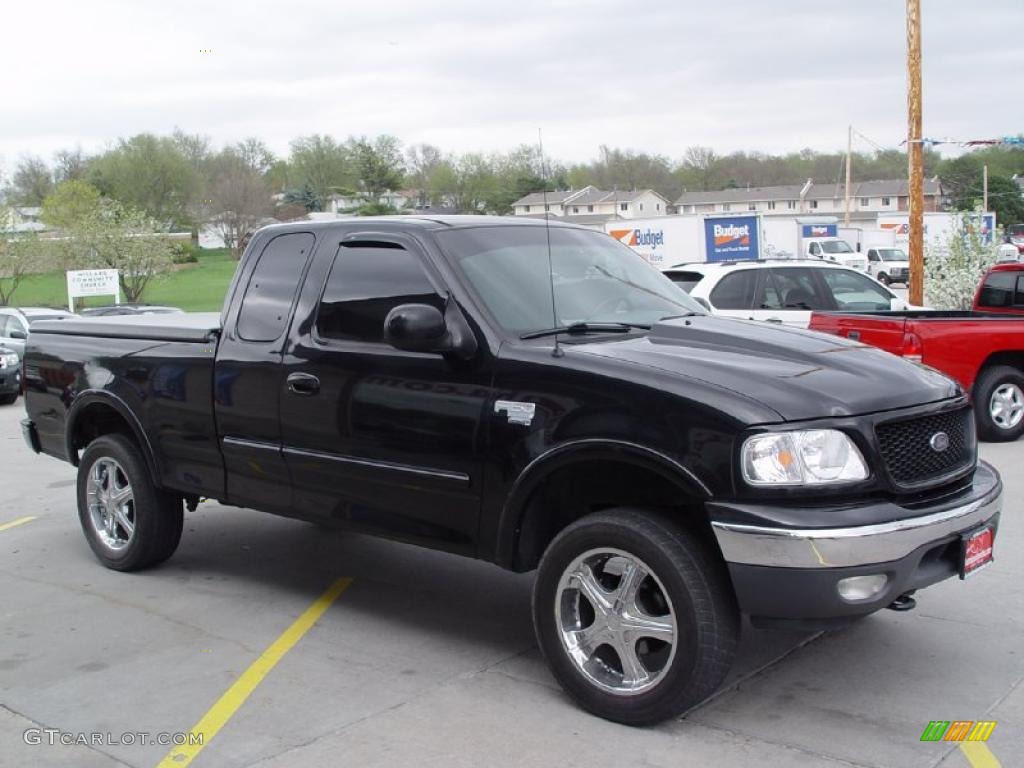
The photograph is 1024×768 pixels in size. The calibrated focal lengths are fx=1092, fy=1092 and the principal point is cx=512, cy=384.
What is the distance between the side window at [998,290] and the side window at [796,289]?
6.27 feet

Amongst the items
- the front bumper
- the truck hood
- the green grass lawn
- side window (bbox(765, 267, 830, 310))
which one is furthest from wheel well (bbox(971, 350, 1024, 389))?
the green grass lawn

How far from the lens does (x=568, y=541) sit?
14.3ft

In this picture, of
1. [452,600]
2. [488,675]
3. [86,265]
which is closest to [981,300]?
[452,600]

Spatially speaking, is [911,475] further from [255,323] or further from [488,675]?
[255,323]

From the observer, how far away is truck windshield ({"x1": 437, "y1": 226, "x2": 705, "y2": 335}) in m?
4.98

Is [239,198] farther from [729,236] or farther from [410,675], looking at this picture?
[410,675]

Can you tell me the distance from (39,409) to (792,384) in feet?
17.2

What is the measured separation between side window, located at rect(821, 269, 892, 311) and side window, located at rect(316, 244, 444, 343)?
8619 millimetres

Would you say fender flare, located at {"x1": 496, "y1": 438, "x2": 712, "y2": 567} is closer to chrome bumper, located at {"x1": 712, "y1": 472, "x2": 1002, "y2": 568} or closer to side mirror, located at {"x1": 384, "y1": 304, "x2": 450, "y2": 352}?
chrome bumper, located at {"x1": 712, "y1": 472, "x2": 1002, "y2": 568}

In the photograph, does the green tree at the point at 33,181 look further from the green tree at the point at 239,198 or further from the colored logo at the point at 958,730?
the colored logo at the point at 958,730

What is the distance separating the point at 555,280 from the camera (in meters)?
5.27

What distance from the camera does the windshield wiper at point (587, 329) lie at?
484 centimetres

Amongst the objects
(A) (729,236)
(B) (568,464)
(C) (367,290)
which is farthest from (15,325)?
(A) (729,236)

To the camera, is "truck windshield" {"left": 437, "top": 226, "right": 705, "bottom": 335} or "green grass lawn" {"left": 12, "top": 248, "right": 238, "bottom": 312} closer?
"truck windshield" {"left": 437, "top": 226, "right": 705, "bottom": 335}
